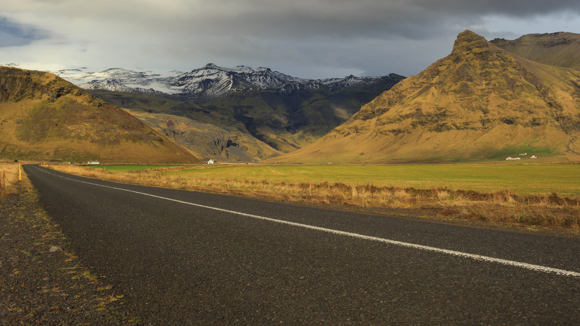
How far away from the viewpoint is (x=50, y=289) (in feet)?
15.7

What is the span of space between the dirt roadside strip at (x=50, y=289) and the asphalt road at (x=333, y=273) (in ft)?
0.79

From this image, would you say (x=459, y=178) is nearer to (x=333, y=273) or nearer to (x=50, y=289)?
(x=333, y=273)

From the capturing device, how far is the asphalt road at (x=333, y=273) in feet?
13.0

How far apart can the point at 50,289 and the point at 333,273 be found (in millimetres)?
4274

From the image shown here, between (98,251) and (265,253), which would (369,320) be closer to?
(265,253)

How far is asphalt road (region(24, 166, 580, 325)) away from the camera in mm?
3957

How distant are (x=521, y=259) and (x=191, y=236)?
696 cm

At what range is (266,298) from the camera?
4434mm

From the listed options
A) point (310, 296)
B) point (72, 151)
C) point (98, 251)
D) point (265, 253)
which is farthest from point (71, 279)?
point (72, 151)

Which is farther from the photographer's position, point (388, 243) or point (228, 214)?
point (228, 214)

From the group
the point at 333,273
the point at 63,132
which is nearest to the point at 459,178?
the point at 333,273

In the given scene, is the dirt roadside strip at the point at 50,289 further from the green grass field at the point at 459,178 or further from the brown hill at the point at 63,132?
the brown hill at the point at 63,132

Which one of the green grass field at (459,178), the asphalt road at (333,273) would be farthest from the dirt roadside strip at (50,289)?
the green grass field at (459,178)

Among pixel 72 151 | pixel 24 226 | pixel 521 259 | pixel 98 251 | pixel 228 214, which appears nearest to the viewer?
pixel 521 259
